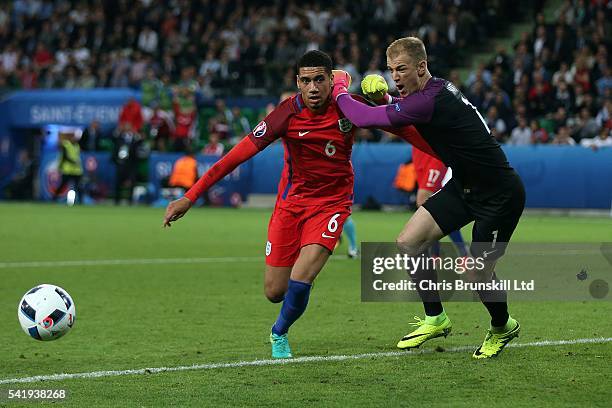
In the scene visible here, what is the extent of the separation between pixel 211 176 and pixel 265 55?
23675mm

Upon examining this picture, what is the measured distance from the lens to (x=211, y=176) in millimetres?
7625

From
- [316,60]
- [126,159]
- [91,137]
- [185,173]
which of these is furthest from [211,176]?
[91,137]

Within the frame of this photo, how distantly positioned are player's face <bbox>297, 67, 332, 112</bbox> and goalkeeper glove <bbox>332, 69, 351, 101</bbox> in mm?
61

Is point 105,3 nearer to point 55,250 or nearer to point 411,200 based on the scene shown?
point 411,200

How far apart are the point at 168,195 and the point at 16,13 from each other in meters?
13.5

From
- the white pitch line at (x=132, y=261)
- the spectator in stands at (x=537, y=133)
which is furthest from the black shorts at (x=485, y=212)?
the spectator in stands at (x=537, y=133)

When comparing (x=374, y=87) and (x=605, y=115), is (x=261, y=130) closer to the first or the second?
(x=374, y=87)

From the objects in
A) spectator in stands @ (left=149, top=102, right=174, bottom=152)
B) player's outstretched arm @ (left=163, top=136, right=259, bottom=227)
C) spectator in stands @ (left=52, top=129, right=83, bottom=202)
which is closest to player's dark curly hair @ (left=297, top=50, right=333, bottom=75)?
player's outstretched arm @ (left=163, top=136, right=259, bottom=227)

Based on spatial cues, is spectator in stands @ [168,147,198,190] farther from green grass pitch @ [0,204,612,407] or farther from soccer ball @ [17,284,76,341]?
soccer ball @ [17,284,76,341]

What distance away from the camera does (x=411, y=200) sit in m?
25.2

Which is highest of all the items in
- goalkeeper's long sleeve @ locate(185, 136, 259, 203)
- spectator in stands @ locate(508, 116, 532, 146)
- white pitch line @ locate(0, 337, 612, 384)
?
goalkeeper's long sleeve @ locate(185, 136, 259, 203)

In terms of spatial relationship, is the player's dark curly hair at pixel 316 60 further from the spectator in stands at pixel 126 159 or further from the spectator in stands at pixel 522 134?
the spectator in stands at pixel 126 159

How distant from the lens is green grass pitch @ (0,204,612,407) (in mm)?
6316

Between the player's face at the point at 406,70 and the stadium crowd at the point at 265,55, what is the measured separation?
647 inches
